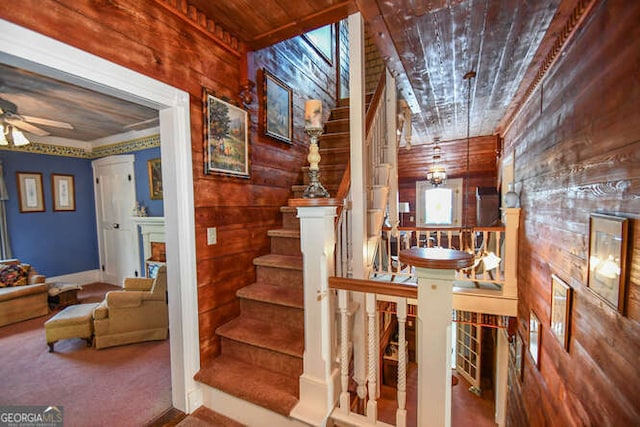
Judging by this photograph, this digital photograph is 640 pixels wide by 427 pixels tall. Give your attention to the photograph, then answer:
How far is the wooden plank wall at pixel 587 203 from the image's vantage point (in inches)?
41.0

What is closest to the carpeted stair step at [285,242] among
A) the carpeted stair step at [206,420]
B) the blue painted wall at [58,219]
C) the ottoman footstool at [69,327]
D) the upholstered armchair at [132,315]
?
the carpeted stair step at [206,420]

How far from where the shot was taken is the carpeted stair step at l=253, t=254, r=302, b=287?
2039 millimetres

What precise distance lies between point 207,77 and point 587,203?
2.43 metres

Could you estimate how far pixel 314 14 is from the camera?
1.66 metres

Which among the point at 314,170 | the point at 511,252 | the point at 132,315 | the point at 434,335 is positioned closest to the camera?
the point at 434,335

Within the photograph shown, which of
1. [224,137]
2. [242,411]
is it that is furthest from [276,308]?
[224,137]

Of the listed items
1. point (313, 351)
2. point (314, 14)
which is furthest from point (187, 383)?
point (314, 14)

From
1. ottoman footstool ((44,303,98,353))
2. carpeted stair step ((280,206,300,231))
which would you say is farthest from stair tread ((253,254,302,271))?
ottoman footstool ((44,303,98,353))

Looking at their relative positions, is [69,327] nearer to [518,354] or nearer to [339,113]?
[339,113]

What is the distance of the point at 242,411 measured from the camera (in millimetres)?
1562

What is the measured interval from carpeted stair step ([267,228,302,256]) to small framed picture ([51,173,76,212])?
4.59 m

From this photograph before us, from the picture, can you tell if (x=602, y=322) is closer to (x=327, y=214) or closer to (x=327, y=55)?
(x=327, y=214)

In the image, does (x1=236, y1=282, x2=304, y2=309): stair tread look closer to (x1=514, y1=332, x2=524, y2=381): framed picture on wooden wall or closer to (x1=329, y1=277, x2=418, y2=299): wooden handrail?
(x1=329, y1=277, x2=418, y2=299): wooden handrail

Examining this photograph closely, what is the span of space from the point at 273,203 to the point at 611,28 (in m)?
2.35
